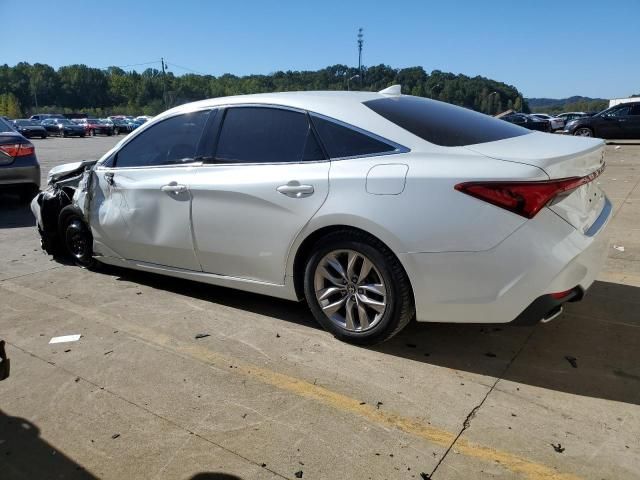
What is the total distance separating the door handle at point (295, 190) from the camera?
343 centimetres

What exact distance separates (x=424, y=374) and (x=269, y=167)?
1686mm

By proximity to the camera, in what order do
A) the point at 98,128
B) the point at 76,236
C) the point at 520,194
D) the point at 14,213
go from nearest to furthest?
the point at 520,194 → the point at 76,236 → the point at 14,213 → the point at 98,128

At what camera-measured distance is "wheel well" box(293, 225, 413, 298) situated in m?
3.35

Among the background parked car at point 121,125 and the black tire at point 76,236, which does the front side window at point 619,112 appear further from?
the background parked car at point 121,125

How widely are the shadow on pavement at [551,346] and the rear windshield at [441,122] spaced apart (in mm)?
1318

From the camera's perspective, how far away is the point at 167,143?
439cm

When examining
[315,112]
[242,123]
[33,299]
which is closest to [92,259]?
[33,299]

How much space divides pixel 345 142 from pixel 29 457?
2.42 meters

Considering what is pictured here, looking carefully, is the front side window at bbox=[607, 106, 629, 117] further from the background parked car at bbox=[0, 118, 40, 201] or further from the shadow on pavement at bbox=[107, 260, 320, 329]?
the shadow on pavement at bbox=[107, 260, 320, 329]

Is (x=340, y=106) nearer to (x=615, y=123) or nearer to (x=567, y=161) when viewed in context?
(x=567, y=161)

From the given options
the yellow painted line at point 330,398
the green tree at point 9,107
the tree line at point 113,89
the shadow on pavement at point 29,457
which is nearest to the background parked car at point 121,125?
the tree line at point 113,89

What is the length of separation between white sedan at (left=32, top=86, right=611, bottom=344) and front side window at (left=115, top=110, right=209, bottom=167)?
0.01 m

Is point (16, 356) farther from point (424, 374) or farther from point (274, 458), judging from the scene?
point (424, 374)

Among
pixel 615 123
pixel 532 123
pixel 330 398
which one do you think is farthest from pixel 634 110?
pixel 330 398
